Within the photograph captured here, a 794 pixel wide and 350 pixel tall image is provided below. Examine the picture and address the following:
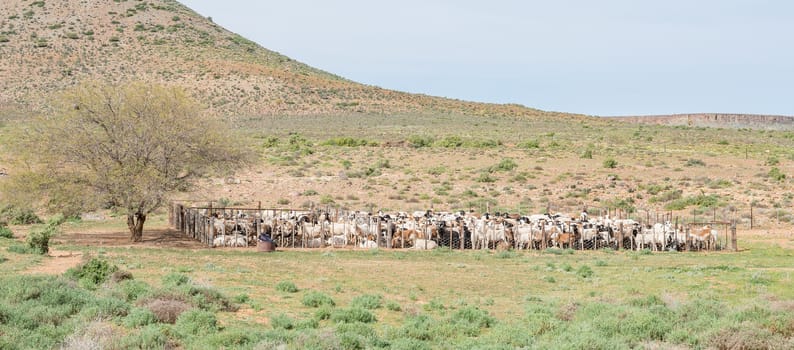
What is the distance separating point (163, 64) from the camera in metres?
82.3

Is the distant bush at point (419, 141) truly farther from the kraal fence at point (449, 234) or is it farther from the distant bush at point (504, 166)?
the kraal fence at point (449, 234)

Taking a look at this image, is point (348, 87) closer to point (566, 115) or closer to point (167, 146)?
point (566, 115)

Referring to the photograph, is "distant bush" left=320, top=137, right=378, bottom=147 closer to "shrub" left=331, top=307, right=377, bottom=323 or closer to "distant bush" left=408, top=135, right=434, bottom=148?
"distant bush" left=408, top=135, right=434, bottom=148

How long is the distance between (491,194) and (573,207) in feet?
16.4

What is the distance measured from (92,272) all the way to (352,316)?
5.96 meters

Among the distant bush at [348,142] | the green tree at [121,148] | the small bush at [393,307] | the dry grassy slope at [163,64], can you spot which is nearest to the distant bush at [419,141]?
the distant bush at [348,142]

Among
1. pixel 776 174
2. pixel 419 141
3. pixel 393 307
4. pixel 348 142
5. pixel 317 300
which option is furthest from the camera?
pixel 419 141

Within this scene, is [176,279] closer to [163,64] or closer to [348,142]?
[348,142]

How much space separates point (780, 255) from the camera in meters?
25.1

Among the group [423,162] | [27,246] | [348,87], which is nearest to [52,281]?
[27,246]

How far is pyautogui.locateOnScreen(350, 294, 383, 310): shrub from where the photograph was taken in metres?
15.0

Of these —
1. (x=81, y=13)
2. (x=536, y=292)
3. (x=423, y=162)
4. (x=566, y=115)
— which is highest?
(x=81, y=13)

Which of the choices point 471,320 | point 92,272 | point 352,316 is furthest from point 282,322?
point 92,272

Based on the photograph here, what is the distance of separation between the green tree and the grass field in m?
2.42
